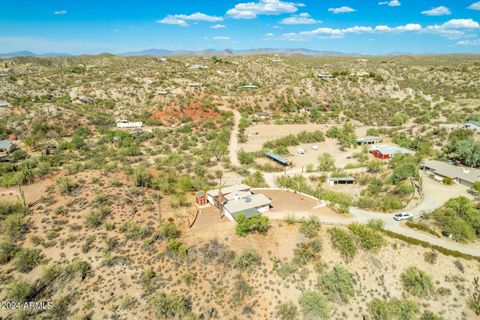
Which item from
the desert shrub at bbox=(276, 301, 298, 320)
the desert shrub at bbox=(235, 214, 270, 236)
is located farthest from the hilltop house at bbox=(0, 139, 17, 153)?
the desert shrub at bbox=(276, 301, 298, 320)

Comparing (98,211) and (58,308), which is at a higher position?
(98,211)

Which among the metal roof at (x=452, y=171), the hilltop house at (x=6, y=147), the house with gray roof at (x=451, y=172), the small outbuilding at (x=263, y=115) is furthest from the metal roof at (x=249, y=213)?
Answer: the small outbuilding at (x=263, y=115)

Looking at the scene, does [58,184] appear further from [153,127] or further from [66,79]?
[66,79]

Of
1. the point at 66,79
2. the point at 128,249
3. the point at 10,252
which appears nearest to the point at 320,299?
the point at 128,249

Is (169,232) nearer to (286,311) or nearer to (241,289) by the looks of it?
(241,289)

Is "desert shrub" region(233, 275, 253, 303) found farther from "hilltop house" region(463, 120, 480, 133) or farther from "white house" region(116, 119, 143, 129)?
"hilltop house" region(463, 120, 480, 133)

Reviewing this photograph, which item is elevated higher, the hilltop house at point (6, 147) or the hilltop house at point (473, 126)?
the hilltop house at point (473, 126)

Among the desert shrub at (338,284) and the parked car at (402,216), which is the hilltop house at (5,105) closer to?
the desert shrub at (338,284)
